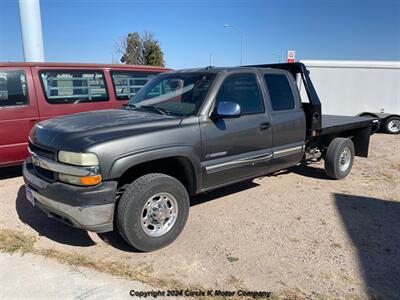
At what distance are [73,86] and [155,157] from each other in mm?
3735

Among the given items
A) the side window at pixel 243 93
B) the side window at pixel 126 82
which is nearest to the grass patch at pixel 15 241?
the side window at pixel 243 93

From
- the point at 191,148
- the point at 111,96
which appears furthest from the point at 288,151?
the point at 111,96

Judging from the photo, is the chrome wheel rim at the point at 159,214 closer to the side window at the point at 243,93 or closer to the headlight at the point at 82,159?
the headlight at the point at 82,159

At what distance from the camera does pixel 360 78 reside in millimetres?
13203

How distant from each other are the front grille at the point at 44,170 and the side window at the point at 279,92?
2.89m

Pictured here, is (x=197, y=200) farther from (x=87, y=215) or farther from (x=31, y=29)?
(x=31, y=29)

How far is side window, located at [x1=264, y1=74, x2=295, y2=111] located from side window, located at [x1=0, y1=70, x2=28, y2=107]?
3999 millimetres

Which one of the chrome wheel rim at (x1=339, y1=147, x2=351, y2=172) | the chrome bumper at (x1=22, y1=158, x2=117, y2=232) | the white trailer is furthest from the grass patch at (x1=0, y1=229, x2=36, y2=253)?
the white trailer

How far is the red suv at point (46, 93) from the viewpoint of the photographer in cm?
564

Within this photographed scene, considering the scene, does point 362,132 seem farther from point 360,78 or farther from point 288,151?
point 360,78

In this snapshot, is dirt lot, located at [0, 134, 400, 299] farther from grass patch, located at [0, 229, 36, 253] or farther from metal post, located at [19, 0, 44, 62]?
metal post, located at [19, 0, 44, 62]

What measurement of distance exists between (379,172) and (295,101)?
10.2 ft

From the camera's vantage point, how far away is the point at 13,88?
224 inches

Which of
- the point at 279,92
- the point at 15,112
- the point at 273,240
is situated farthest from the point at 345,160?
the point at 15,112
